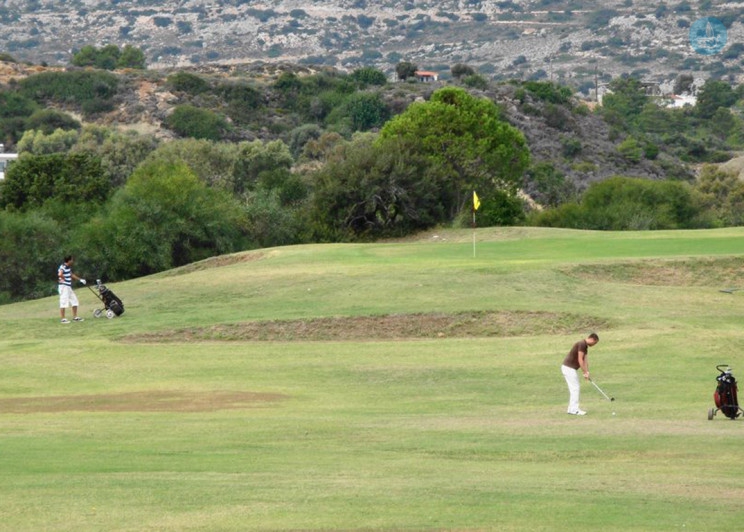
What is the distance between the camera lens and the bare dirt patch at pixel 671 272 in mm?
43219

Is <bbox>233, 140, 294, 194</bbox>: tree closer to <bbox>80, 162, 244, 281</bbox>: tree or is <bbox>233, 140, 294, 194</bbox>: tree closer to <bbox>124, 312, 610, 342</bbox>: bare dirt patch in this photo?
<bbox>80, 162, 244, 281</bbox>: tree

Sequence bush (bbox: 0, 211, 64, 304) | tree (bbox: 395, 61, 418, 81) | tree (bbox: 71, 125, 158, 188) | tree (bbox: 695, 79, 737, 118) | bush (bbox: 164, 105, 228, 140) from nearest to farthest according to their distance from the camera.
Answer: bush (bbox: 0, 211, 64, 304), tree (bbox: 71, 125, 158, 188), bush (bbox: 164, 105, 228, 140), tree (bbox: 395, 61, 418, 81), tree (bbox: 695, 79, 737, 118)

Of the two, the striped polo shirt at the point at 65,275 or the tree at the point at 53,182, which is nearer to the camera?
the striped polo shirt at the point at 65,275

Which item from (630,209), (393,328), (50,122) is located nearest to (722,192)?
(630,209)

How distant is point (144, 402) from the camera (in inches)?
1069

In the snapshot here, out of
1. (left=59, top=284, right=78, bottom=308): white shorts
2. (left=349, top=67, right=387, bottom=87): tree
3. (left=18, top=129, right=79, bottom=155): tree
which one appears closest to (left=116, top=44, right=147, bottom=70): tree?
(left=349, top=67, right=387, bottom=87): tree

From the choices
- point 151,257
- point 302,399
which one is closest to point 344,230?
point 151,257

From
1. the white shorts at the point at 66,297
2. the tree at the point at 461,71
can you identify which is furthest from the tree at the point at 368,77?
A: the white shorts at the point at 66,297

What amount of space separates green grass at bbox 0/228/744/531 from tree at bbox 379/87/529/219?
22.6 metres

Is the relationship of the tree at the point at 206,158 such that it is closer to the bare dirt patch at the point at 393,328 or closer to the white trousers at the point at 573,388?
the bare dirt patch at the point at 393,328

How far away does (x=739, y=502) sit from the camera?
15000 mm

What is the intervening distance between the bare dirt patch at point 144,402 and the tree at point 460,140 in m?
48.9

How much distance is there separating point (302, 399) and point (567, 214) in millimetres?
56736

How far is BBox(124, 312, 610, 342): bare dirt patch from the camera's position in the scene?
3659cm
